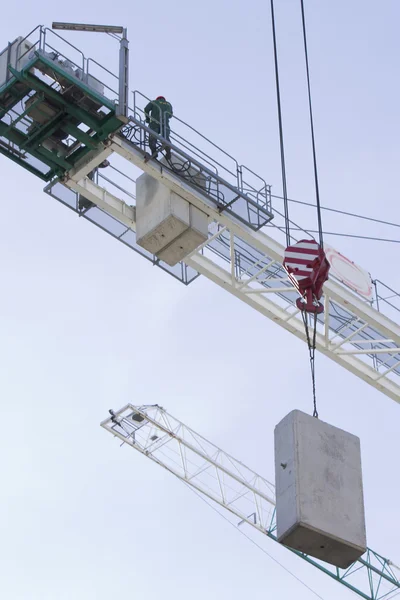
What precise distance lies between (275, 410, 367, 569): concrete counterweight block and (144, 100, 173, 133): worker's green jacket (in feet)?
37.1

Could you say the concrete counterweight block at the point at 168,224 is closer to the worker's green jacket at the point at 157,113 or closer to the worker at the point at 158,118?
the worker at the point at 158,118

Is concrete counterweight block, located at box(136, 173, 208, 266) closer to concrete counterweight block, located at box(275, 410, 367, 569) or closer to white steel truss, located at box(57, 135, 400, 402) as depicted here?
white steel truss, located at box(57, 135, 400, 402)

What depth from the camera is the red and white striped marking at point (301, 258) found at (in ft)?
105

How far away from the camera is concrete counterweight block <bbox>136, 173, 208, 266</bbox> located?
114 feet

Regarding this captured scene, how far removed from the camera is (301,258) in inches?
1271

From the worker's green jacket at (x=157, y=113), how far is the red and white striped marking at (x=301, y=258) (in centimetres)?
477

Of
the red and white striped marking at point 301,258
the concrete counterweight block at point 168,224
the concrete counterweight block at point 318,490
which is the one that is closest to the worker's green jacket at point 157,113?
the concrete counterweight block at point 168,224

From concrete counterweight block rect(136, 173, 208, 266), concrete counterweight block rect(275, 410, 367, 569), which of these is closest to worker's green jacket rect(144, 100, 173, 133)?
concrete counterweight block rect(136, 173, 208, 266)

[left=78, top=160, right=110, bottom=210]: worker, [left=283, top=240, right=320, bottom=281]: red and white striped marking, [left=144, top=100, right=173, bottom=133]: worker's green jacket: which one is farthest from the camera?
[left=78, top=160, right=110, bottom=210]: worker

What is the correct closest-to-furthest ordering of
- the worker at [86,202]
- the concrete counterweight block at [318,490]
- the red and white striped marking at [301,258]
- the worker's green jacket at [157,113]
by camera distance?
the concrete counterweight block at [318,490], the red and white striped marking at [301,258], the worker's green jacket at [157,113], the worker at [86,202]

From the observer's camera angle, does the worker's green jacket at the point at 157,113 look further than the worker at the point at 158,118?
Yes

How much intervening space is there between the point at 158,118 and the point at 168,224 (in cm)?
253

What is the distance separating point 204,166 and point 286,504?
11.9 meters

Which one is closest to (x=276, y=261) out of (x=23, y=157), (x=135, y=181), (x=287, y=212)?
(x=287, y=212)
